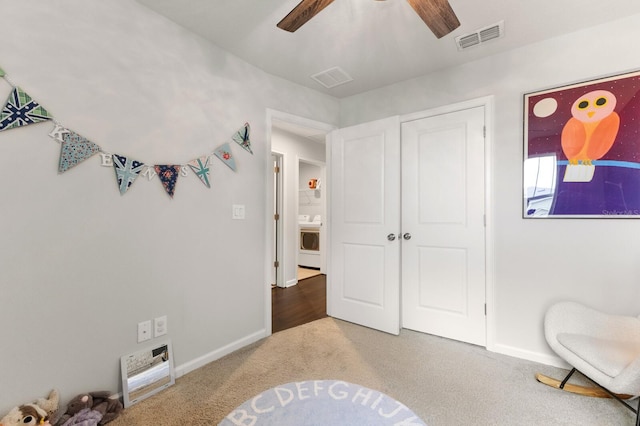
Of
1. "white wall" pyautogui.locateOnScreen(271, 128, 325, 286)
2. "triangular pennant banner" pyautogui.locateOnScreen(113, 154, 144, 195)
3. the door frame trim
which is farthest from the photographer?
"white wall" pyautogui.locateOnScreen(271, 128, 325, 286)

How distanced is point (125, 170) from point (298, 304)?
2.44 meters

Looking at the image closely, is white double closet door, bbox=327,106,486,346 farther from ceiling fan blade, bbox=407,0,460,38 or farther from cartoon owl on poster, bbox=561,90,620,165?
ceiling fan blade, bbox=407,0,460,38

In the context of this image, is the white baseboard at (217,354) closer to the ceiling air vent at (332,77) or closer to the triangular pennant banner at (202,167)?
the triangular pennant banner at (202,167)

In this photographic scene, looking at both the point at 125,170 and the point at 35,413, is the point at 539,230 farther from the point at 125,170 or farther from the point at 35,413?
the point at 35,413

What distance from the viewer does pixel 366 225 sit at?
2.82 m

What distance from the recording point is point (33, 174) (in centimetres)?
140

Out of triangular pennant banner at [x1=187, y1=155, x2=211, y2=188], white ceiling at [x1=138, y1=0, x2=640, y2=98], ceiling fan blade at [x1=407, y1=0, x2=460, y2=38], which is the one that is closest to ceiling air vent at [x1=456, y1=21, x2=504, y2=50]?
white ceiling at [x1=138, y1=0, x2=640, y2=98]

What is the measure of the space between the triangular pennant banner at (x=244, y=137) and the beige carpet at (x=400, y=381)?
1681 mm

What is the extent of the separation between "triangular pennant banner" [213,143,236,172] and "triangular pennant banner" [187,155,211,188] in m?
0.10

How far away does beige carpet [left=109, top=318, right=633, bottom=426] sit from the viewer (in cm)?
156

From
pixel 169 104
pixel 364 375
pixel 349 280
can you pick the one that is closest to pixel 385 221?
pixel 349 280

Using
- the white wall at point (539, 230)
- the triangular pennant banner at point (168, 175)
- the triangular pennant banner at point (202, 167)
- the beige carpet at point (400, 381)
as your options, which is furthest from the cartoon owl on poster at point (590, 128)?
the triangular pennant banner at point (168, 175)

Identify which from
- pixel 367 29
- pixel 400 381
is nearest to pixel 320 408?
pixel 400 381

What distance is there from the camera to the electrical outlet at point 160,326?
1.85 meters
